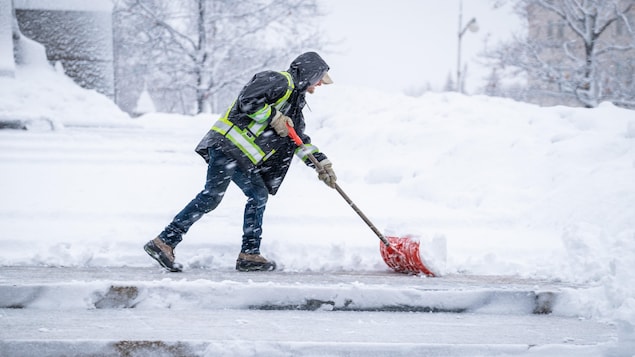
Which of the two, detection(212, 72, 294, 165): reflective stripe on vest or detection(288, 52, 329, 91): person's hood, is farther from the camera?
detection(288, 52, 329, 91): person's hood

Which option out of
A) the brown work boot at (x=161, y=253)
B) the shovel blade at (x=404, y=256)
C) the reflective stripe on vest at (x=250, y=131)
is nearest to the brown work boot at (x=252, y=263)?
the brown work boot at (x=161, y=253)

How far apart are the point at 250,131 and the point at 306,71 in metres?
0.53

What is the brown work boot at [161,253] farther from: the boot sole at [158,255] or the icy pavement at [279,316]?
the icy pavement at [279,316]

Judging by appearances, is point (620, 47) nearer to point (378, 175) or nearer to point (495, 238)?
point (378, 175)

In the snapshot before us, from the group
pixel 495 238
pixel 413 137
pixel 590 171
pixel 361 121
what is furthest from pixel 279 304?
pixel 361 121

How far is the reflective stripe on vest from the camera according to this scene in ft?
12.9

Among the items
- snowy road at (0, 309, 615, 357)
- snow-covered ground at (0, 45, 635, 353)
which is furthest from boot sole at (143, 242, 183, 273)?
snowy road at (0, 309, 615, 357)

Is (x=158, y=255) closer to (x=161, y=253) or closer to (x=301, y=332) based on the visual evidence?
(x=161, y=253)

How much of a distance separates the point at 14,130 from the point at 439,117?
23.3ft

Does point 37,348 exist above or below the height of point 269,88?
below

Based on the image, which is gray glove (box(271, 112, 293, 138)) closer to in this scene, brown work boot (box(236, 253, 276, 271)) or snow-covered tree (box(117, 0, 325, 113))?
brown work boot (box(236, 253, 276, 271))

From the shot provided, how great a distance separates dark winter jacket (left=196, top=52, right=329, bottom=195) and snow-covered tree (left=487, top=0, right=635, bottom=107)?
17.8 meters

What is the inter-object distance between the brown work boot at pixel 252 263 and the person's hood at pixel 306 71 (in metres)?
1.15

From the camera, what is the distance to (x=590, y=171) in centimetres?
625
